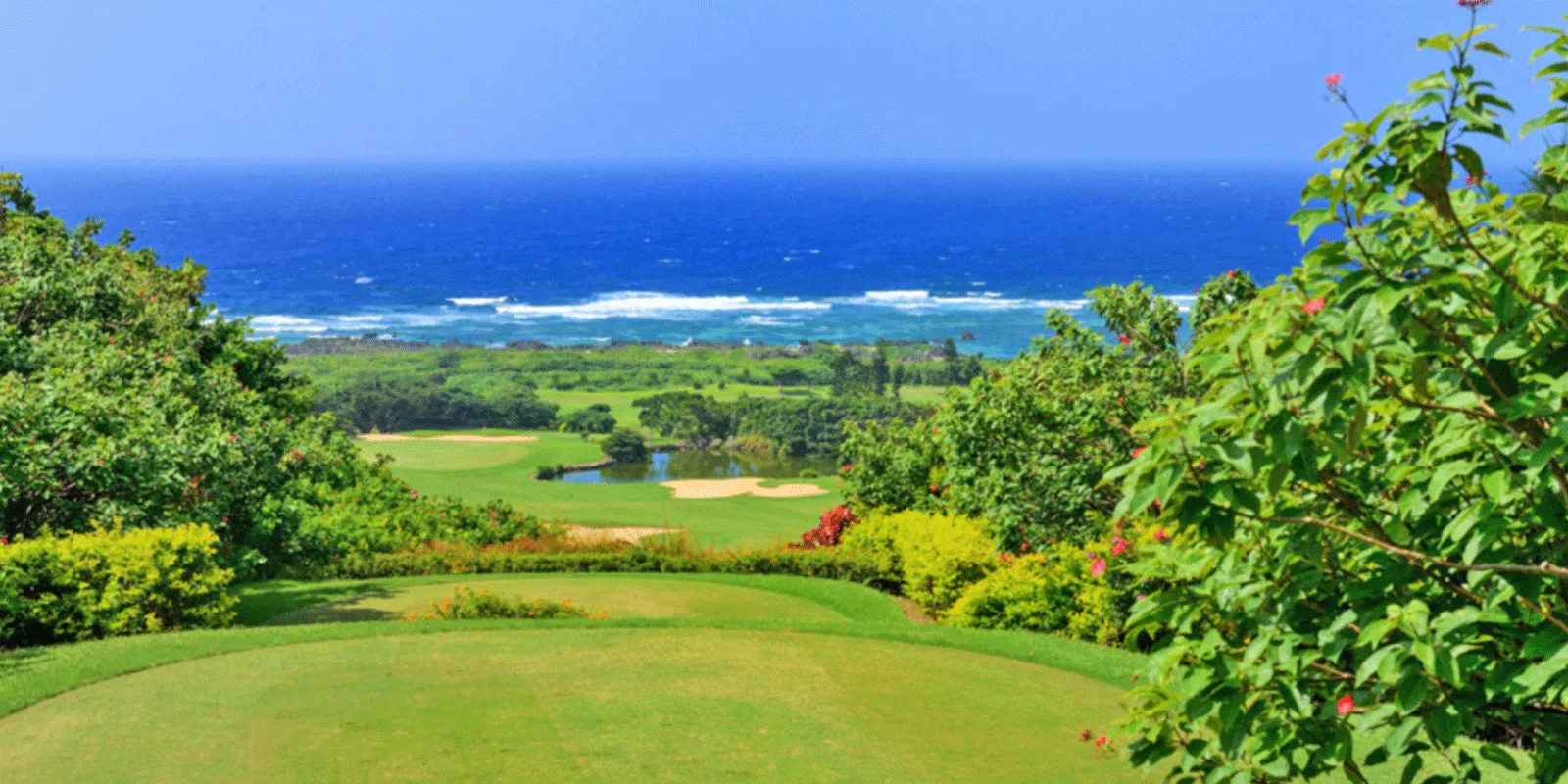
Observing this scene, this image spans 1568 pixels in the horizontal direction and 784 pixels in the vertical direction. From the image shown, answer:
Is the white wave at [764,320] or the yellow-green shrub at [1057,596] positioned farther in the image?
the white wave at [764,320]

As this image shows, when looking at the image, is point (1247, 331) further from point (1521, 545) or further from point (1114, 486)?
point (1114, 486)

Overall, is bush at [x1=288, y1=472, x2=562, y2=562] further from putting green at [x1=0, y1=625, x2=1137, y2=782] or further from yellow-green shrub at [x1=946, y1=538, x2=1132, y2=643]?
putting green at [x1=0, y1=625, x2=1137, y2=782]

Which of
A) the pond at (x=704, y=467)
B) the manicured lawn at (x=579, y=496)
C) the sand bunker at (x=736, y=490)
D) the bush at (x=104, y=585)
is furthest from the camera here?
the pond at (x=704, y=467)

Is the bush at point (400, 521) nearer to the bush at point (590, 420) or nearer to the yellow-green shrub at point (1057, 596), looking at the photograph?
the yellow-green shrub at point (1057, 596)

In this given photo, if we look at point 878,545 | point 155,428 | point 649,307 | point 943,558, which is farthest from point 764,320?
point 155,428

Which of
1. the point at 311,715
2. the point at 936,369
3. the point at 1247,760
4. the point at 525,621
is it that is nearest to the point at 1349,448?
the point at 1247,760

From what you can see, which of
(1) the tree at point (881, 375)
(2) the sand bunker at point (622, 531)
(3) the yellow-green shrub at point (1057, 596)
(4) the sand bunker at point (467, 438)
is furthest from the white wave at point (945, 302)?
(3) the yellow-green shrub at point (1057, 596)
